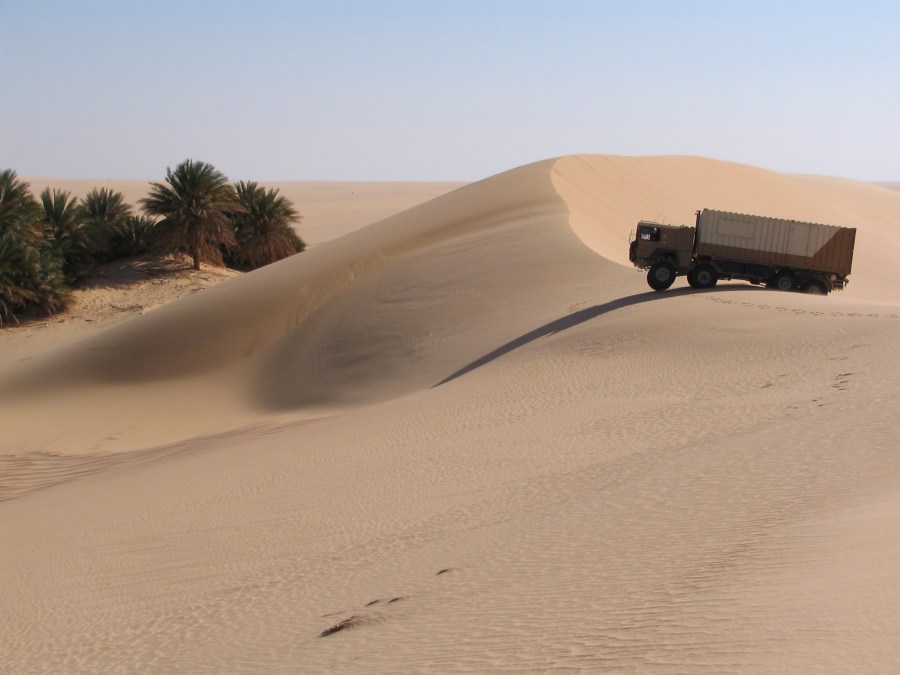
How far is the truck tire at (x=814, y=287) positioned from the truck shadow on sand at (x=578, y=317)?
Result: 0.93 meters

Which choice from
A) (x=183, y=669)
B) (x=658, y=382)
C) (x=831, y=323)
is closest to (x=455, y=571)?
(x=183, y=669)

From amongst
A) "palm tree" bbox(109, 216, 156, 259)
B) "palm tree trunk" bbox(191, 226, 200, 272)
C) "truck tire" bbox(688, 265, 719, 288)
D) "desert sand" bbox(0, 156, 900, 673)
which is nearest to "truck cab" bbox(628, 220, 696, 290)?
"truck tire" bbox(688, 265, 719, 288)

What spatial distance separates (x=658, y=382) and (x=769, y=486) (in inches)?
216

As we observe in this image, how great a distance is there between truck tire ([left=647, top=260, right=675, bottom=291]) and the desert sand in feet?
1.51

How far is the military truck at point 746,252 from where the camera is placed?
18.5 m

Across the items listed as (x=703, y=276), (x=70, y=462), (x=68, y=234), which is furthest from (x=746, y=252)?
(x=68, y=234)

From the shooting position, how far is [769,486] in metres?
7.56

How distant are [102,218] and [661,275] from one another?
2177cm

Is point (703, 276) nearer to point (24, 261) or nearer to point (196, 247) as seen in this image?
point (196, 247)

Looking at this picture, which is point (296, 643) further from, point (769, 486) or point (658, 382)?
point (658, 382)

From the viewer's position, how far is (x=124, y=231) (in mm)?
32844

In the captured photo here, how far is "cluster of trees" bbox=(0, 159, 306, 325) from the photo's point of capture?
91.7ft

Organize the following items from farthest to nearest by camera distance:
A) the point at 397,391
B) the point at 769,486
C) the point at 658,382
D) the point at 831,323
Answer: the point at 397,391
the point at 831,323
the point at 658,382
the point at 769,486

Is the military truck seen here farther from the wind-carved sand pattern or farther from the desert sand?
the wind-carved sand pattern
